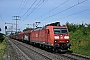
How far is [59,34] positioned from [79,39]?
27.3ft

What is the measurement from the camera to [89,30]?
31.6m

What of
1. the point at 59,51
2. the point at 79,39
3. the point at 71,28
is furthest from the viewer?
the point at 71,28

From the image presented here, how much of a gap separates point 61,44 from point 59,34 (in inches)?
46.3

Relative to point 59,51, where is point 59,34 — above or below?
above

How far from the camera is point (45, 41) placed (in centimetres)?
2642

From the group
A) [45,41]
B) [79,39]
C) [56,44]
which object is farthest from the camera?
[79,39]

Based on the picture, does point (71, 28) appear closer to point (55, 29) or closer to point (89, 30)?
point (89, 30)

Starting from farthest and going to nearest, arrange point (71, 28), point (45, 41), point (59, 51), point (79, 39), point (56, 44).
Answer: point (71, 28) < point (79, 39) < point (45, 41) < point (59, 51) < point (56, 44)

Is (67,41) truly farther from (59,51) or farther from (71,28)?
(71,28)

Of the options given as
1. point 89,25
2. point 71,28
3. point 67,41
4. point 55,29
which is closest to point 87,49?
point 67,41

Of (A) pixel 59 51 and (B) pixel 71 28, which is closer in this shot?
(A) pixel 59 51

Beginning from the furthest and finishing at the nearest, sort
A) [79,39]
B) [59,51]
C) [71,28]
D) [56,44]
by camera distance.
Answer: [71,28]
[79,39]
[59,51]
[56,44]

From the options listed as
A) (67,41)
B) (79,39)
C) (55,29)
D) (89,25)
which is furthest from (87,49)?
(89,25)

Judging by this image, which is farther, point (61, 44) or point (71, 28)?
point (71, 28)
